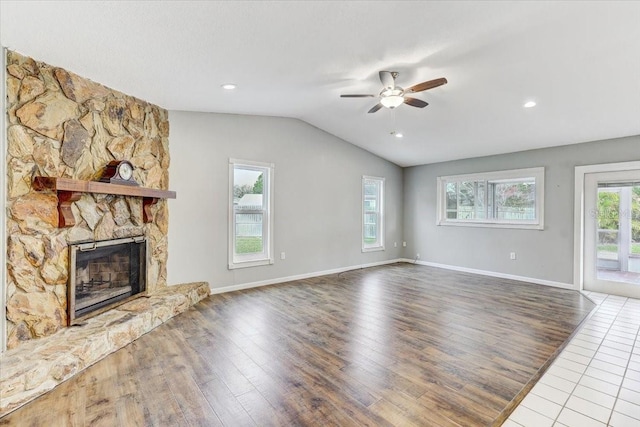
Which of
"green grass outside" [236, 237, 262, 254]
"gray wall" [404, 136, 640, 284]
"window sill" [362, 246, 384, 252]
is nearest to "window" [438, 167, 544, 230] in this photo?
"gray wall" [404, 136, 640, 284]

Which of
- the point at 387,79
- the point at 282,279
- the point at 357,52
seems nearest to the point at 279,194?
the point at 282,279

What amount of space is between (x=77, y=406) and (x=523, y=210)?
684 cm

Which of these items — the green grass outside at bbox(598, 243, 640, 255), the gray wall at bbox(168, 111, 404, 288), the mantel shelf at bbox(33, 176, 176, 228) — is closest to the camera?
the mantel shelf at bbox(33, 176, 176, 228)

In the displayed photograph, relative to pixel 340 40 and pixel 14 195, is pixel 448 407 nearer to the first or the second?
pixel 340 40

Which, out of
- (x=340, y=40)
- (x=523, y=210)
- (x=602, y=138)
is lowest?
(x=523, y=210)

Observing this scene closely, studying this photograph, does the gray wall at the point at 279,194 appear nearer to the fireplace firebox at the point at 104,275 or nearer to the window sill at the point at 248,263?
the window sill at the point at 248,263

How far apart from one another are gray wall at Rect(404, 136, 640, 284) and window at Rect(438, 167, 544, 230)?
4.5 inches

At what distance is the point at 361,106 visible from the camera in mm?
4738

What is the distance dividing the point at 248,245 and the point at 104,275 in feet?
7.16

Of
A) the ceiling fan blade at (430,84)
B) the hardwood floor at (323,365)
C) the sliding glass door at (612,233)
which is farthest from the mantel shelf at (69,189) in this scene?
the sliding glass door at (612,233)

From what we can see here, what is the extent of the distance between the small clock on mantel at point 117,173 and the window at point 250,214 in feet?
5.28

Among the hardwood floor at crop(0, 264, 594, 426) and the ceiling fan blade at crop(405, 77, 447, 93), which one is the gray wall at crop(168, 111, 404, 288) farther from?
the ceiling fan blade at crop(405, 77, 447, 93)

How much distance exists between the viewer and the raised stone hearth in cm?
216

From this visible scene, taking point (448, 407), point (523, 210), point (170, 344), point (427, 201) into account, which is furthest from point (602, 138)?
point (170, 344)
